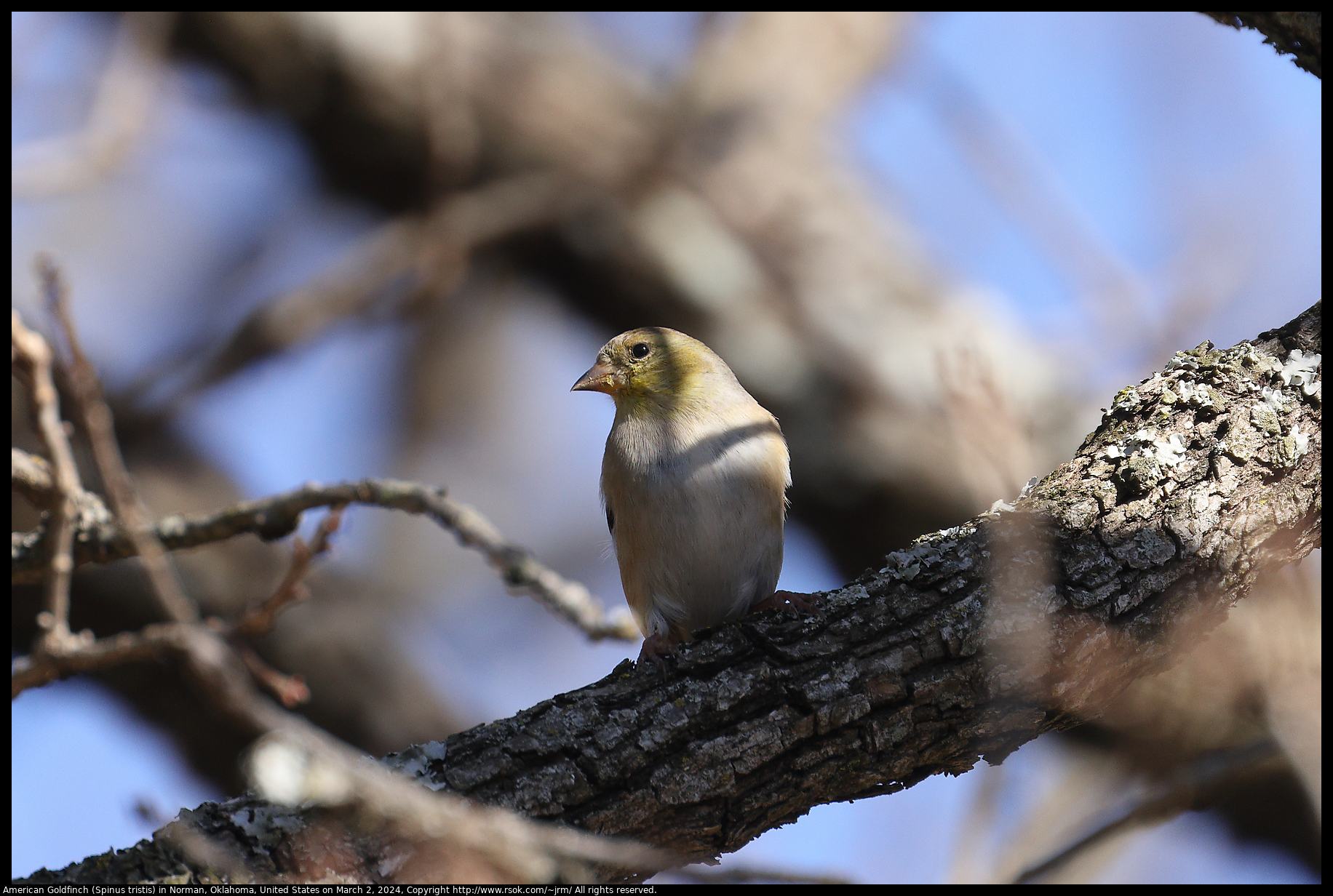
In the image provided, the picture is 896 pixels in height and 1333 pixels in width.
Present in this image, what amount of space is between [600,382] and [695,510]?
950mm

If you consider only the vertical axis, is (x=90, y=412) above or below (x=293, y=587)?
below

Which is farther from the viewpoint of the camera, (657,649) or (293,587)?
(657,649)

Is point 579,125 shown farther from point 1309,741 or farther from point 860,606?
point 1309,741

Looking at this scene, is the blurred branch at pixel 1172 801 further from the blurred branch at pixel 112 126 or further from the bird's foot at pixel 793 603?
the blurred branch at pixel 112 126

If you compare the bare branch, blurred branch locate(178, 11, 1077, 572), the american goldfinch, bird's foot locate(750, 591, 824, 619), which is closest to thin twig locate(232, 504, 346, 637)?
the bare branch

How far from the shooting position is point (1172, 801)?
2.61 meters

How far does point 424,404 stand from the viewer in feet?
30.0

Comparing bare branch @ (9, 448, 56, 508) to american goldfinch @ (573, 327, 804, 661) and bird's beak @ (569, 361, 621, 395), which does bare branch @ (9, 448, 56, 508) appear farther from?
bird's beak @ (569, 361, 621, 395)

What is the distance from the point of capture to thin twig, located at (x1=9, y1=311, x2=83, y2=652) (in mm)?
1979

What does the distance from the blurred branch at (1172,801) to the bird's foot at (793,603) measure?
2.79ft

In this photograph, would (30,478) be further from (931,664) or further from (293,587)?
(931,664)

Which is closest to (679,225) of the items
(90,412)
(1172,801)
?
(1172,801)

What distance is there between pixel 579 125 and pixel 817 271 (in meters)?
1.91
